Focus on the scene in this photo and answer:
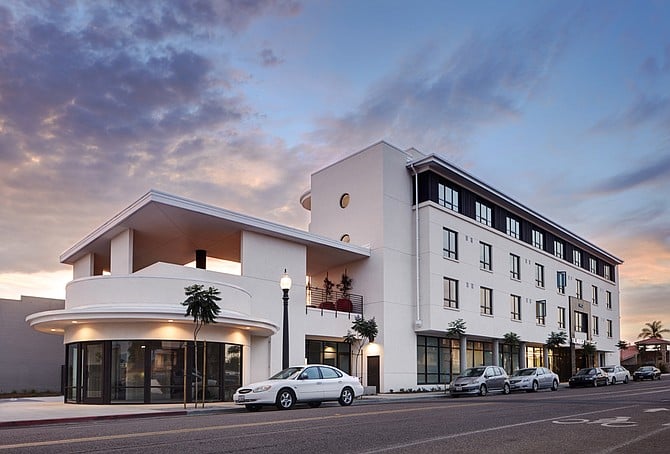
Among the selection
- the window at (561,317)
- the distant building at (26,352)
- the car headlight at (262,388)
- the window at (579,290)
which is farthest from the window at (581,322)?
the car headlight at (262,388)

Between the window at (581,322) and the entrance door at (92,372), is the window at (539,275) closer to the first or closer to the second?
the window at (581,322)

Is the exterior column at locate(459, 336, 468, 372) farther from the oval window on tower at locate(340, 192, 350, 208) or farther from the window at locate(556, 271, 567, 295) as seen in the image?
the window at locate(556, 271, 567, 295)

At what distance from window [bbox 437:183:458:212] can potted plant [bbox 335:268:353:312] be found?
23.1 ft

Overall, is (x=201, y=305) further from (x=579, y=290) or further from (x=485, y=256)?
(x=579, y=290)

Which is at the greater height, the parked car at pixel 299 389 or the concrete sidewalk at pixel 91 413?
the parked car at pixel 299 389

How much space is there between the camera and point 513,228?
4903 centimetres

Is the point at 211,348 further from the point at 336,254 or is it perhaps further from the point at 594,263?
the point at 594,263

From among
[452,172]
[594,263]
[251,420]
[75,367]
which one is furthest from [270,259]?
[594,263]

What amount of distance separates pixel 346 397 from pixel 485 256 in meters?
23.7

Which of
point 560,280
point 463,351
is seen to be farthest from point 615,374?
point 463,351

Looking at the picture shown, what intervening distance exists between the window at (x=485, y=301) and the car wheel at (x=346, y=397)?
71.6 ft

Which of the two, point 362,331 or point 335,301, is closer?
point 362,331

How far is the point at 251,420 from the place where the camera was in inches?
639

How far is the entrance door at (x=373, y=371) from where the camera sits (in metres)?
36.1
